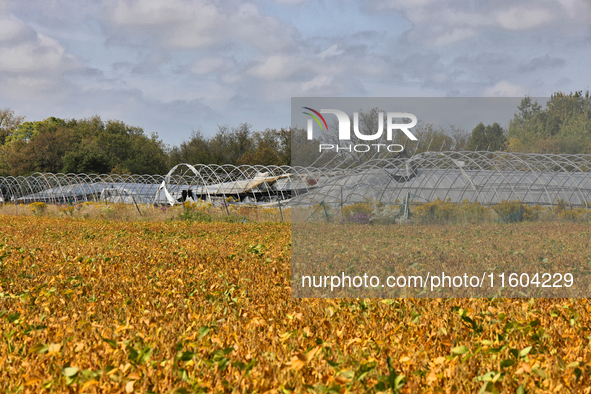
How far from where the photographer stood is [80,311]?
4.36 meters

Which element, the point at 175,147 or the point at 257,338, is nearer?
the point at 257,338

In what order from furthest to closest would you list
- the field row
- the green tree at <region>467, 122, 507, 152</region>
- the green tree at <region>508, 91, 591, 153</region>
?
the green tree at <region>467, 122, 507, 152</region> < the green tree at <region>508, 91, 591, 153</region> < the field row

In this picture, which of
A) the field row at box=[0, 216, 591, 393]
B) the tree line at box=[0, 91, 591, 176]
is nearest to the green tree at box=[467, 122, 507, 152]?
the tree line at box=[0, 91, 591, 176]

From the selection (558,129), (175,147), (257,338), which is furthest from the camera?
(175,147)

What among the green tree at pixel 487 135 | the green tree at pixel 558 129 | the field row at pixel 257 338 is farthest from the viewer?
the green tree at pixel 487 135

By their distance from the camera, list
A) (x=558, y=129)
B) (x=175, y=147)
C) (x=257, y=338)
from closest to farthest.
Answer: (x=257, y=338)
(x=558, y=129)
(x=175, y=147)

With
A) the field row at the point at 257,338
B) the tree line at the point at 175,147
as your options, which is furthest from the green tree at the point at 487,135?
the field row at the point at 257,338

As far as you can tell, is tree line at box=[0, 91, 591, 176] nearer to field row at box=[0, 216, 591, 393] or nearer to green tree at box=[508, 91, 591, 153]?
green tree at box=[508, 91, 591, 153]

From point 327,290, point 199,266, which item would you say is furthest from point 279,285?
point 199,266

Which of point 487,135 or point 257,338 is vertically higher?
point 487,135

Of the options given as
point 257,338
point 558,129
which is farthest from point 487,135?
point 257,338

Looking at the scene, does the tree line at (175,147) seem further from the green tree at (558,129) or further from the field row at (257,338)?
the field row at (257,338)

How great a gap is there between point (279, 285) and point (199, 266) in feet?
4.85

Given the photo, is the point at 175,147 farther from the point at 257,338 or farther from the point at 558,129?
the point at 257,338
